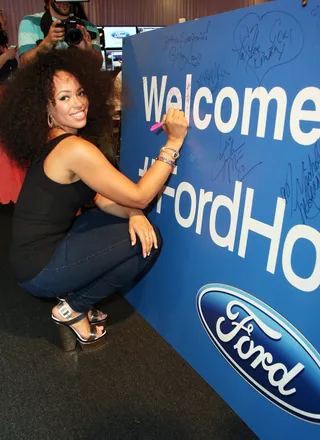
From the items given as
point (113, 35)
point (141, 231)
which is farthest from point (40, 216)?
point (113, 35)

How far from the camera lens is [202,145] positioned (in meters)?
1.12

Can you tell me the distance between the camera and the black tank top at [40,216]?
3.94ft

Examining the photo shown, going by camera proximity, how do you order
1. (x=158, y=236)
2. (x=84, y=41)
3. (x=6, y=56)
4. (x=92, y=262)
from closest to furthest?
(x=92, y=262), (x=158, y=236), (x=84, y=41), (x=6, y=56)

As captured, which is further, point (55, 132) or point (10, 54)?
point (10, 54)

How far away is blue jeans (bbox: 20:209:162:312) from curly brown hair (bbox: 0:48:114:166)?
31 centimetres

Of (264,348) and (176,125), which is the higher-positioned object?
(176,125)

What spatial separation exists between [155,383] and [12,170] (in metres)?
2.00

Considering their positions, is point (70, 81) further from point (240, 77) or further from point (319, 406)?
point (319, 406)

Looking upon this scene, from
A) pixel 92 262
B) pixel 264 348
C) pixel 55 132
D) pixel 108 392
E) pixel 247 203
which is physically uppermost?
pixel 55 132
